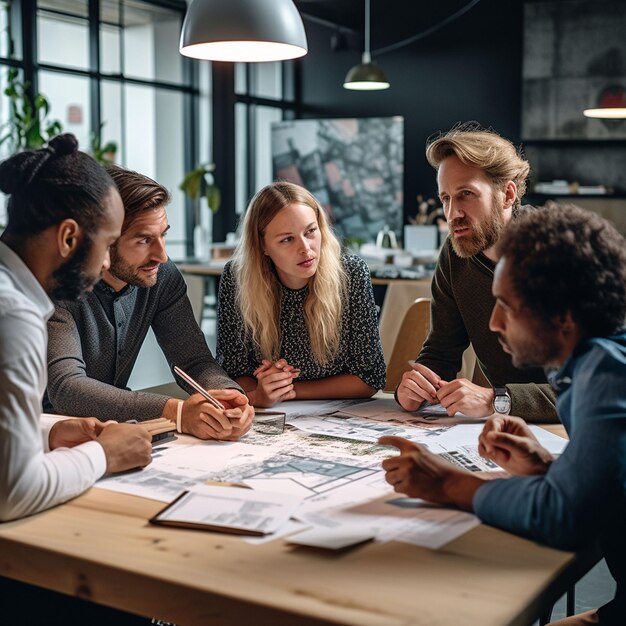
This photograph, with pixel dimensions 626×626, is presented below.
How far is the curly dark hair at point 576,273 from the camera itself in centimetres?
138

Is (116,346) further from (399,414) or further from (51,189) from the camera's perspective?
(51,189)

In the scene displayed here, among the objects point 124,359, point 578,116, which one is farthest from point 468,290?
point 578,116

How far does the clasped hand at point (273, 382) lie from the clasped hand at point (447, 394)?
1.03ft

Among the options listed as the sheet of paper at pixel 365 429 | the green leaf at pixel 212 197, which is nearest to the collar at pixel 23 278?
the sheet of paper at pixel 365 429

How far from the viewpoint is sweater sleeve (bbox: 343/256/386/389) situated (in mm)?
2676

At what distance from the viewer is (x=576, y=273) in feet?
4.52

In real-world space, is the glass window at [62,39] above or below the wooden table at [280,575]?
above

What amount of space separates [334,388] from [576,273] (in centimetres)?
130

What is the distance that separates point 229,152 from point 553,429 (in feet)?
30.6

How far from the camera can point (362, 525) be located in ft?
4.73

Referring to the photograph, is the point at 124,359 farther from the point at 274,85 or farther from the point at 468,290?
the point at 274,85

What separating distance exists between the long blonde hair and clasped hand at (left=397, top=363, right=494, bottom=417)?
1.30ft

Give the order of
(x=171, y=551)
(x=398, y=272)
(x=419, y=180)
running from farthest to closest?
(x=419, y=180), (x=398, y=272), (x=171, y=551)

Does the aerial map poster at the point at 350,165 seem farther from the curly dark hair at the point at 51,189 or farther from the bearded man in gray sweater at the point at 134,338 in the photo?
the curly dark hair at the point at 51,189
